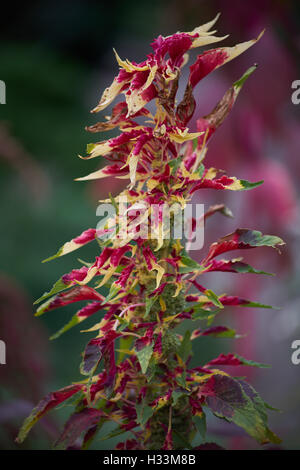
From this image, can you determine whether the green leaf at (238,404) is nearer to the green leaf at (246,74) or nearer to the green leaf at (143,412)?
the green leaf at (143,412)

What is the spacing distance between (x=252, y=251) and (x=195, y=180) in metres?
0.34

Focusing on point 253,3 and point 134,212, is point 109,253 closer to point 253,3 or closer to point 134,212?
point 134,212

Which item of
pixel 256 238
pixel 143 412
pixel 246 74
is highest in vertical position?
pixel 246 74

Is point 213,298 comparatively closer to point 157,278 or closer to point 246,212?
point 157,278

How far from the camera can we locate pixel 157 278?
0.32 m

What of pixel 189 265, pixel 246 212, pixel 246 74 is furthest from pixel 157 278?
pixel 246 212

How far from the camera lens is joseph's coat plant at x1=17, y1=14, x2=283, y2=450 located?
0.34 metres

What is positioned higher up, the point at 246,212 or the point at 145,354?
the point at 246,212

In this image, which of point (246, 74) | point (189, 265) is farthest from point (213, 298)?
point (246, 74)

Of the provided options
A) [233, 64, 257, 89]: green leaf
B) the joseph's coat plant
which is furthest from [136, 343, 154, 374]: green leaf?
[233, 64, 257, 89]: green leaf

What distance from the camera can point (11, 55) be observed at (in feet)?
8.45

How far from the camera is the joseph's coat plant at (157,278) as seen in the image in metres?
0.34

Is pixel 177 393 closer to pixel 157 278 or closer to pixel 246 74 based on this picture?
pixel 157 278

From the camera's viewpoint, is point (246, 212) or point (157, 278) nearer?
point (157, 278)
